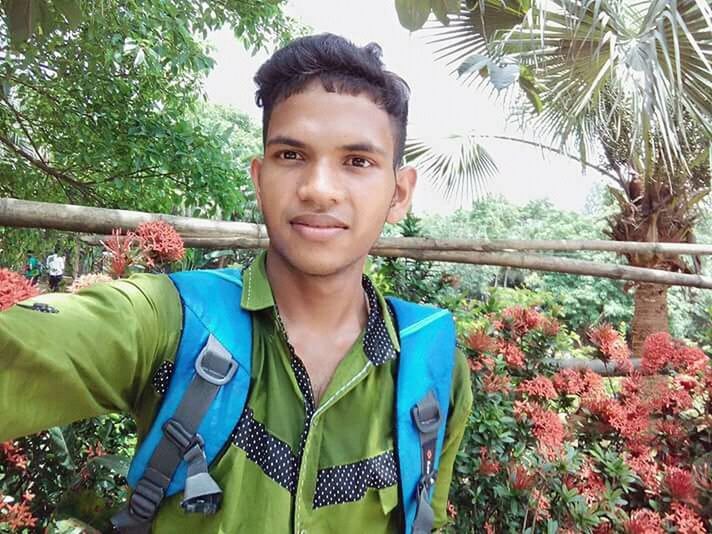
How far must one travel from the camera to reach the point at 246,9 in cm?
370

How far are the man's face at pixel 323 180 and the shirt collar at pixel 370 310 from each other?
0.06m

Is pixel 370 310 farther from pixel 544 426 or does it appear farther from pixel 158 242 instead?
pixel 544 426

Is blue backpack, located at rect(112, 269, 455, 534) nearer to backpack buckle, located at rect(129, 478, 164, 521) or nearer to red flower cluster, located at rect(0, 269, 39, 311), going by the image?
backpack buckle, located at rect(129, 478, 164, 521)

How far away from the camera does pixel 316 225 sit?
0.94 m

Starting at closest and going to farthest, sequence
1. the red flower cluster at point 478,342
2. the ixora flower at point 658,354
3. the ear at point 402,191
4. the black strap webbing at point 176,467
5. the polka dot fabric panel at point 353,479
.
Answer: the black strap webbing at point 176,467 < the polka dot fabric panel at point 353,479 < the ear at point 402,191 < the red flower cluster at point 478,342 < the ixora flower at point 658,354

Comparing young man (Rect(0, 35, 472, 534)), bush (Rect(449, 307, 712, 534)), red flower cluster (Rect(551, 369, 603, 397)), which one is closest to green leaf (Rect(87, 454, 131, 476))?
young man (Rect(0, 35, 472, 534))

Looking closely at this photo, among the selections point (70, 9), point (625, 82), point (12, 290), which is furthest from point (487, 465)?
point (625, 82)

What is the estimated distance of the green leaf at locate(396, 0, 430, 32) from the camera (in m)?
1.12

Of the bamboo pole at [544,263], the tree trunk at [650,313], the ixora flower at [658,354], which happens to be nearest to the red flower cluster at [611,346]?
the ixora flower at [658,354]

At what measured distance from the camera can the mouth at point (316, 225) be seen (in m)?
0.94

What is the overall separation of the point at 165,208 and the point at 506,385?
271 centimetres

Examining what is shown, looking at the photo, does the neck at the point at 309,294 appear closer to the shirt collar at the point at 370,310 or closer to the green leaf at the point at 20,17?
the shirt collar at the point at 370,310

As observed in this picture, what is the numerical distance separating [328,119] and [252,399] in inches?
20.1

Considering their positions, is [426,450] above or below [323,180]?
below
